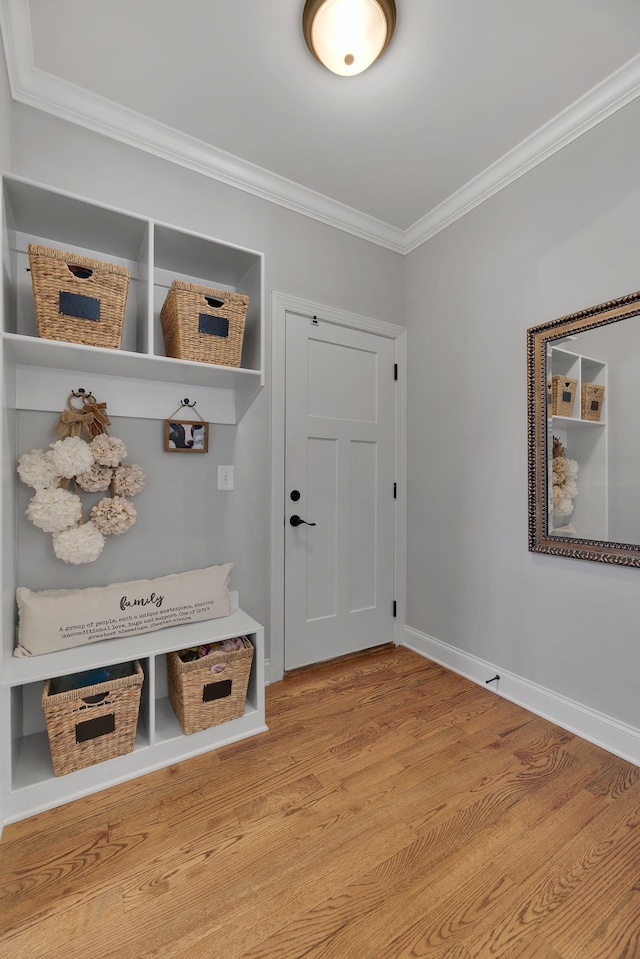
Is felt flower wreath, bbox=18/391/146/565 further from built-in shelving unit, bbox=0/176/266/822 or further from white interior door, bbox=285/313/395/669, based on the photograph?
white interior door, bbox=285/313/395/669

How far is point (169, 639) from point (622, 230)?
2.45 metres

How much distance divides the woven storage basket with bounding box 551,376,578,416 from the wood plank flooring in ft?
4.62

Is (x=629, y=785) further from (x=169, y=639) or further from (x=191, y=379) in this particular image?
(x=191, y=379)

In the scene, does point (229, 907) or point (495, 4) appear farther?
point (495, 4)

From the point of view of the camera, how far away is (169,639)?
1.80 metres

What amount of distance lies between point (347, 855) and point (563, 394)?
1923mm

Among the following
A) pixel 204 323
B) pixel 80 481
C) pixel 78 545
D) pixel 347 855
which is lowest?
pixel 347 855

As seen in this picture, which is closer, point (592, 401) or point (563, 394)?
point (592, 401)

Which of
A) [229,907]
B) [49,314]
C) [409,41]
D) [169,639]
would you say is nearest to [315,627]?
[169,639]

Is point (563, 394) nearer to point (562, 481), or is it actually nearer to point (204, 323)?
point (562, 481)

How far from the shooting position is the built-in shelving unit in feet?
4.96

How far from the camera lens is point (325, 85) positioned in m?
1.79

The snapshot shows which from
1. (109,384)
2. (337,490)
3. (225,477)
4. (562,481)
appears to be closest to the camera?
(109,384)

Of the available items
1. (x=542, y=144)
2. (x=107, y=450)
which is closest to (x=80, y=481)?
(x=107, y=450)
